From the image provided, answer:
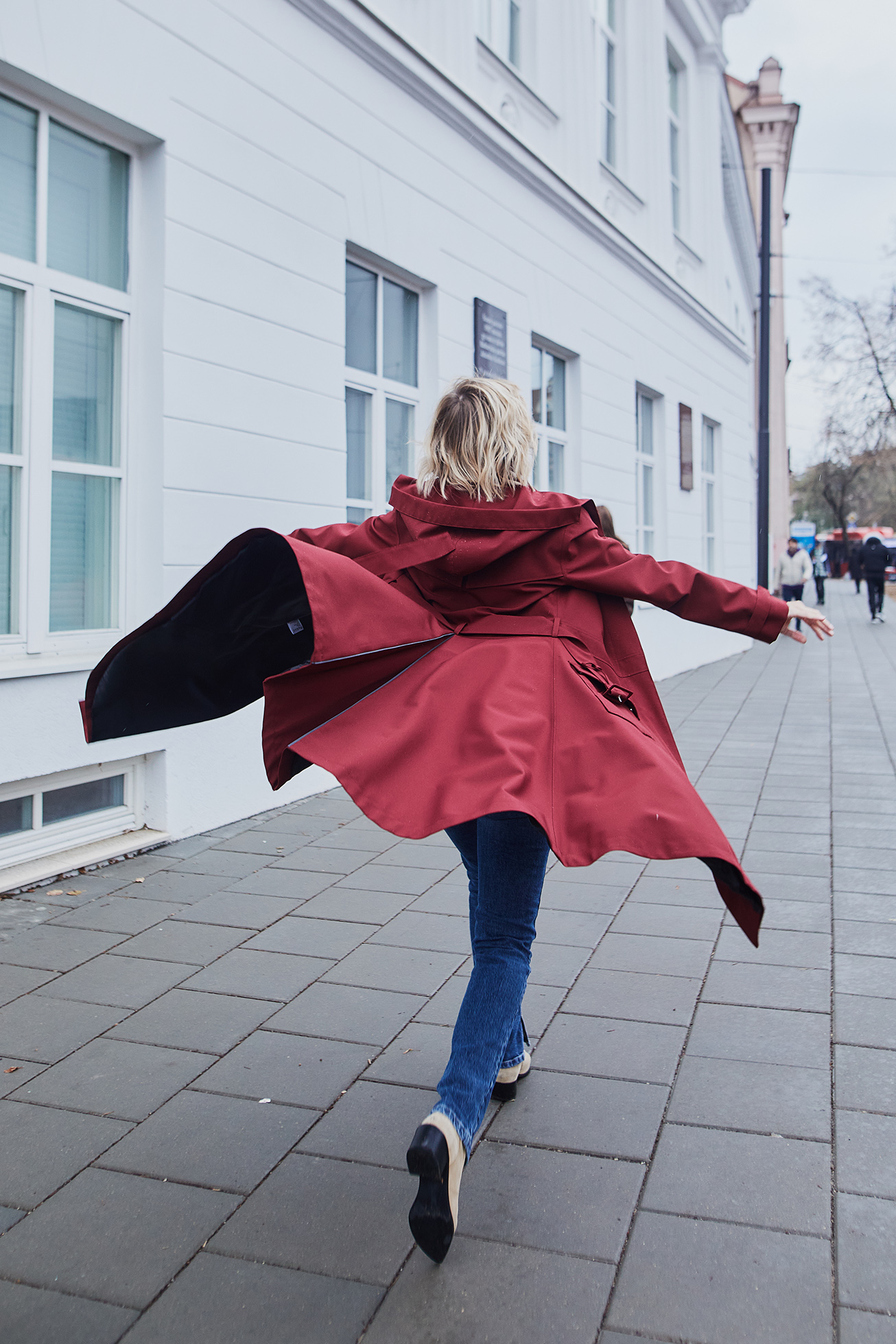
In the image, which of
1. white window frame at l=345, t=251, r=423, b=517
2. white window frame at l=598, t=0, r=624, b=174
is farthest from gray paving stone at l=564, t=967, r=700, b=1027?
white window frame at l=598, t=0, r=624, b=174

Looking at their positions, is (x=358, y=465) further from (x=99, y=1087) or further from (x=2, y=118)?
(x=99, y=1087)

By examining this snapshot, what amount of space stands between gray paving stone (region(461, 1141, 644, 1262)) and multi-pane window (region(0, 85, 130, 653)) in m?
3.22

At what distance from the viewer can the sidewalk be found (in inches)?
83.1

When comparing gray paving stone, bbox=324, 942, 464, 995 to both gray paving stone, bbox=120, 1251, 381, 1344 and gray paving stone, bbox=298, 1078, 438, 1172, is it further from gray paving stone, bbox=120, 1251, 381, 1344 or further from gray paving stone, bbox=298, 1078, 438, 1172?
gray paving stone, bbox=120, 1251, 381, 1344

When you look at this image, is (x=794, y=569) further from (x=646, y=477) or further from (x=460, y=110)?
(x=460, y=110)

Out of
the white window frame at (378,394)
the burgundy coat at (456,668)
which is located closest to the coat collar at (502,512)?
the burgundy coat at (456,668)

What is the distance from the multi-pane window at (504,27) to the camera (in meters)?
9.17

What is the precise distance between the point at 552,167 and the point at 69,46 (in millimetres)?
5819

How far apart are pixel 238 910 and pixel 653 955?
1.65 meters

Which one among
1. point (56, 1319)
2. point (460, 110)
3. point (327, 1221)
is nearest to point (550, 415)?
point (460, 110)

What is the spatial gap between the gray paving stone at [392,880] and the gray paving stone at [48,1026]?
156 cm

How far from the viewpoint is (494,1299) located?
2117 mm

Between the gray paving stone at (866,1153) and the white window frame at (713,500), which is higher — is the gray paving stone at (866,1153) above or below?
below

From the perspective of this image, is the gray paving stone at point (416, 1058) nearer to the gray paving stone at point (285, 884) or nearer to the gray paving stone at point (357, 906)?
the gray paving stone at point (357, 906)
